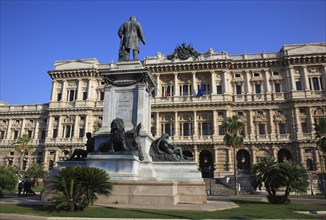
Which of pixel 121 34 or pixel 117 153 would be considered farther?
pixel 121 34

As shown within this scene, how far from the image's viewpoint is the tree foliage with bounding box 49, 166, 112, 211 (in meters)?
9.89

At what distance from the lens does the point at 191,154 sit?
49.4 m

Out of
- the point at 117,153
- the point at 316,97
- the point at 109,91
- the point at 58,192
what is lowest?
the point at 58,192

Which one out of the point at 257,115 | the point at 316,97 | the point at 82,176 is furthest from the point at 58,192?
the point at 316,97

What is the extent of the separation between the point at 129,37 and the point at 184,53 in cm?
3872

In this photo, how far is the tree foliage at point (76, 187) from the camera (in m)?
9.89

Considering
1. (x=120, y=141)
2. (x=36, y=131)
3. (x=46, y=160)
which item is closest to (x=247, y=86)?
(x=46, y=160)

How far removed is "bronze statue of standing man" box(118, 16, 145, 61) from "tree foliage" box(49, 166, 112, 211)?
8585 mm

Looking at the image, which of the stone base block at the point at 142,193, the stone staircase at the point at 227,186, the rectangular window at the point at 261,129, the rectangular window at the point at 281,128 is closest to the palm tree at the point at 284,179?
the stone base block at the point at 142,193

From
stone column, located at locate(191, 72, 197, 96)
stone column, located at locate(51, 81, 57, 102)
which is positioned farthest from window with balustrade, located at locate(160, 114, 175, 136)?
stone column, located at locate(51, 81, 57, 102)

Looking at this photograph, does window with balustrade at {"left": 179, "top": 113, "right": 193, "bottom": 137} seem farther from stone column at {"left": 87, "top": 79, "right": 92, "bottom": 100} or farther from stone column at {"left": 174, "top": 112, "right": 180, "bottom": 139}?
stone column at {"left": 87, "top": 79, "right": 92, "bottom": 100}

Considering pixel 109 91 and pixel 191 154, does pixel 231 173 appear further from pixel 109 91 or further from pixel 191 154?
pixel 109 91

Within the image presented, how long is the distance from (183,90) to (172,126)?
8188 mm

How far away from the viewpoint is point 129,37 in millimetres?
17016
